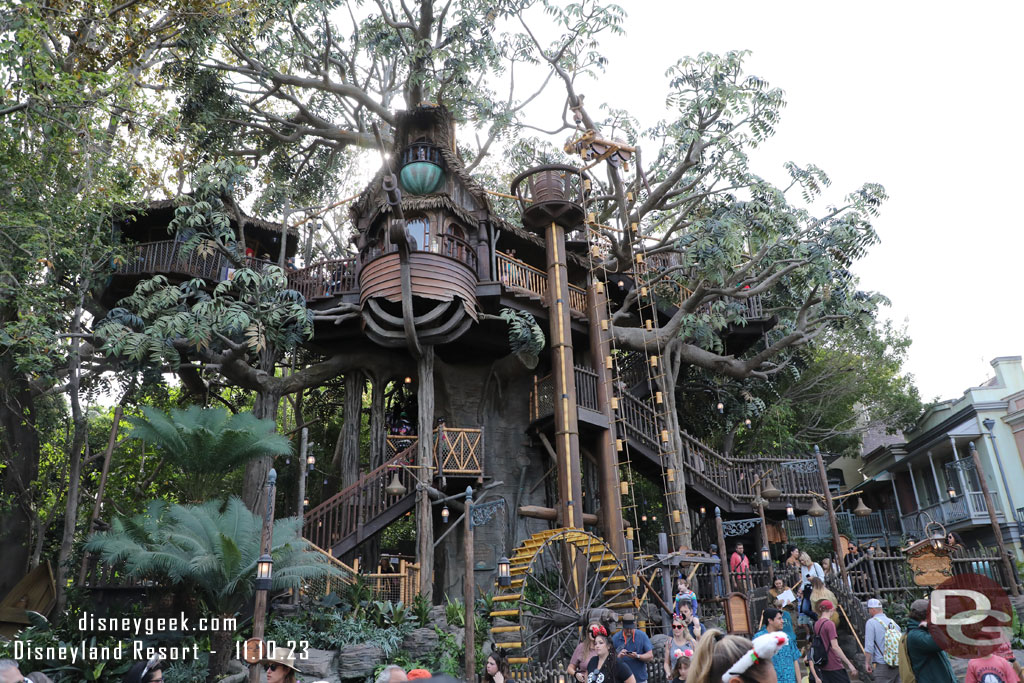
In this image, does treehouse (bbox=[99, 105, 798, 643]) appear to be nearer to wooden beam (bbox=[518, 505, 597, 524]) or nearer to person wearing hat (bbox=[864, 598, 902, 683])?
wooden beam (bbox=[518, 505, 597, 524])

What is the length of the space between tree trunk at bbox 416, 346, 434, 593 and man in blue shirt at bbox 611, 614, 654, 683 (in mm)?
7656

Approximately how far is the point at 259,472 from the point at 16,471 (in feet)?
19.1

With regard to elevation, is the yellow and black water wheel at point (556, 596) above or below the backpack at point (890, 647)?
above

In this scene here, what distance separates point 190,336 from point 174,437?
2.65 meters

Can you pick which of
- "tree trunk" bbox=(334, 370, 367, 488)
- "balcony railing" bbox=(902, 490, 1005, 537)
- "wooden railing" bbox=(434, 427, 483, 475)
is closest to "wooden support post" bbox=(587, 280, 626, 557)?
"wooden railing" bbox=(434, 427, 483, 475)

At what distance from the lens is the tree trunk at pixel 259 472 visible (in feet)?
58.0

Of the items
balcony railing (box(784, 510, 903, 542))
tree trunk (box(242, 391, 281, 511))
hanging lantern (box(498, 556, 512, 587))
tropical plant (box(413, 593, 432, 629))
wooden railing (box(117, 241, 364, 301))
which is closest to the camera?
hanging lantern (box(498, 556, 512, 587))

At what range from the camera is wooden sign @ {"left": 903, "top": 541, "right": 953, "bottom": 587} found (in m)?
14.1

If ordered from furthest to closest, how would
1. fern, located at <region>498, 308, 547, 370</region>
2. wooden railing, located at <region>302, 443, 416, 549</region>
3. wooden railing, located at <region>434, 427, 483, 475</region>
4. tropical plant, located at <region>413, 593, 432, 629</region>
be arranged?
1. fern, located at <region>498, 308, 547, 370</region>
2. wooden railing, located at <region>434, 427, 483, 475</region>
3. wooden railing, located at <region>302, 443, 416, 549</region>
4. tropical plant, located at <region>413, 593, 432, 629</region>

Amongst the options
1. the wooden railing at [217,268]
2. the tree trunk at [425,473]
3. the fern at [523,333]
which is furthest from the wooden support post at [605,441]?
the tree trunk at [425,473]

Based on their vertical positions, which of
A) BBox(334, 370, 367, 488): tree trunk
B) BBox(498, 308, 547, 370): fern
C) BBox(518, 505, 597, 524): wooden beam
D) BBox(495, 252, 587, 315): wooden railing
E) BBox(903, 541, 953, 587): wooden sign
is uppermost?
BBox(495, 252, 587, 315): wooden railing

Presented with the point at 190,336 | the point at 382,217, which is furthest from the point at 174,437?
the point at 382,217

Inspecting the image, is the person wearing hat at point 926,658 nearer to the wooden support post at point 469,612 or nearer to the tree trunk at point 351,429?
the wooden support post at point 469,612

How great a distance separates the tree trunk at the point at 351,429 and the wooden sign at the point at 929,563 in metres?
12.9
